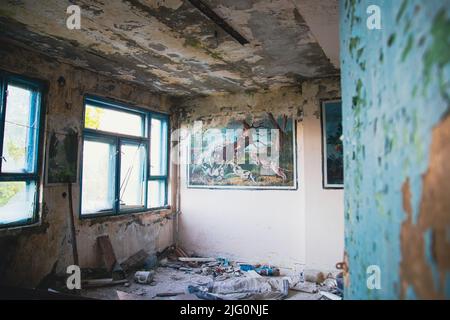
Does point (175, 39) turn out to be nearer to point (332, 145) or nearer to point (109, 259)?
point (332, 145)

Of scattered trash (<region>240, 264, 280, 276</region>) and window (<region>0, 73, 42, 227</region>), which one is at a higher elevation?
window (<region>0, 73, 42, 227</region>)

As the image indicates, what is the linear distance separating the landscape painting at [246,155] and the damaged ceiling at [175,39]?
0.74m

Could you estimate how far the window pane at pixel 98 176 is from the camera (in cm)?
385

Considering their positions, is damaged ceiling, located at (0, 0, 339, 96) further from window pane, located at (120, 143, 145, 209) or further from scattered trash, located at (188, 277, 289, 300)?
scattered trash, located at (188, 277, 289, 300)

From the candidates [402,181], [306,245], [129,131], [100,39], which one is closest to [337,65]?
[306,245]

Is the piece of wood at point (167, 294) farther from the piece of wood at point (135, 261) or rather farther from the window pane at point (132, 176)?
the window pane at point (132, 176)

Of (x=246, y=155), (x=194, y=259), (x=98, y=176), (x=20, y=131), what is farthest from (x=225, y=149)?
(x=20, y=131)

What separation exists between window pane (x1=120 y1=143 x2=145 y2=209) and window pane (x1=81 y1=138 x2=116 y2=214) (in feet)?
0.57

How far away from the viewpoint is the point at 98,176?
402cm

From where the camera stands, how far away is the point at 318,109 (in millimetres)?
4113

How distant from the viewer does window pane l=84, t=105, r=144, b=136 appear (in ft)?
12.8
